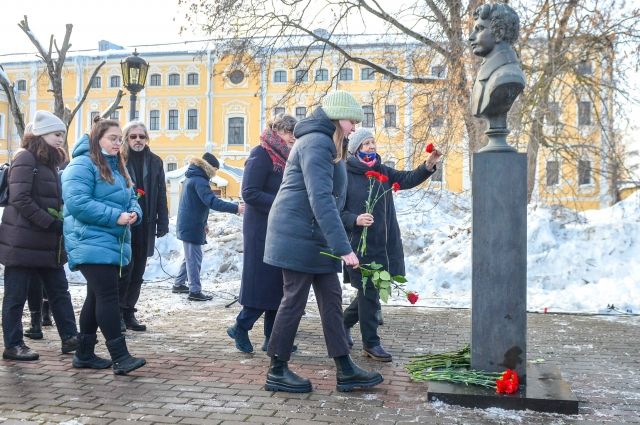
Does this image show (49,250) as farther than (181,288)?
No

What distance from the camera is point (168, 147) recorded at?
2003 inches

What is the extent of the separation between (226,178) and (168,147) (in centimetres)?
893

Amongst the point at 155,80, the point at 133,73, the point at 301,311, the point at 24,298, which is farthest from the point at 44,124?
the point at 155,80

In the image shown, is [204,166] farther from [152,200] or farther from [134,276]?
[134,276]

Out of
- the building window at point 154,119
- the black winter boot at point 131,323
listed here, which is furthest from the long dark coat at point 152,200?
the building window at point 154,119

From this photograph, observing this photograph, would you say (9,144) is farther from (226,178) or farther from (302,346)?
(302,346)

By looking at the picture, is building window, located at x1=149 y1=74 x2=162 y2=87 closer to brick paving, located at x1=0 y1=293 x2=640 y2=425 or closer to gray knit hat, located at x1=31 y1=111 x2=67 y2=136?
brick paving, located at x1=0 y1=293 x2=640 y2=425

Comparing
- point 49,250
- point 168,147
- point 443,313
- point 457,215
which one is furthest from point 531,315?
point 168,147

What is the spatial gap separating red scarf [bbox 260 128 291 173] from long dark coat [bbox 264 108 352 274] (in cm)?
107

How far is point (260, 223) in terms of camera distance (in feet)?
18.8

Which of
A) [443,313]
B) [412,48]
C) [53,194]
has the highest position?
[412,48]

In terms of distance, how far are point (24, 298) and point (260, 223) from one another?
1.96 m

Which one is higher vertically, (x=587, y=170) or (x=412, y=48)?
(x=412, y=48)

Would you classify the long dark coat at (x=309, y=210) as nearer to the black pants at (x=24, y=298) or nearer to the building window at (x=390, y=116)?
the black pants at (x=24, y=298)
